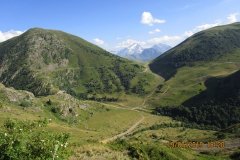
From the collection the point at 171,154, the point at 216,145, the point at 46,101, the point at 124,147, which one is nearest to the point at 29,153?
the point at 124,147

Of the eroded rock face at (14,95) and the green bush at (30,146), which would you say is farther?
the eroded rock face at (14,95)

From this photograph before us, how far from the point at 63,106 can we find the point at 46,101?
9.54m

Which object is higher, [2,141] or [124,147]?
[2,141]

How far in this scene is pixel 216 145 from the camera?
10794cm

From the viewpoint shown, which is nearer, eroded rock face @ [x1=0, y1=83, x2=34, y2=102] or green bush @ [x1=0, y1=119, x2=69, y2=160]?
green bush @ [x1=0, y1=119, x2=69, y2=160]

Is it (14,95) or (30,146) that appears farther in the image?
(14,95)

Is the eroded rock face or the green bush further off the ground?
the green bush

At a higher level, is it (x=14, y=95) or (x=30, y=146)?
(x=30, y=146)

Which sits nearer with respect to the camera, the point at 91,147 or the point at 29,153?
the point at 29,153

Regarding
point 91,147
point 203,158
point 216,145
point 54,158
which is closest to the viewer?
point 54,158

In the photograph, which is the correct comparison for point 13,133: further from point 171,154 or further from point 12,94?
point 12,94

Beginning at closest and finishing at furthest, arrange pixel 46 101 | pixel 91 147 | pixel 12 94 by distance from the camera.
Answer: pixel 91 147, pixel 12 94, pixel 46 101

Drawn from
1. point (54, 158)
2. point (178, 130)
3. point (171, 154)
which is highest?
point (54, 158)

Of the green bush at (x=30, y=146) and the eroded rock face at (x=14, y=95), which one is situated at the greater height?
the green bush at (x=30, y=146)
